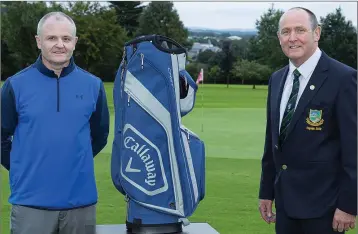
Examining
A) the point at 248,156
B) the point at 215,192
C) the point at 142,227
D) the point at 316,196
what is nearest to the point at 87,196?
the point at 142,227

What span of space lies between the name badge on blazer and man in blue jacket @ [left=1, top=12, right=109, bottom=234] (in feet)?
3.48

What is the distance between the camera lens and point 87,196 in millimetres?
2895

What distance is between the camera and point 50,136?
2773 mm

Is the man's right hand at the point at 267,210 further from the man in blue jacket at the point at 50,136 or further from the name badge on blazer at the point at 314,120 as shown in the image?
the man in blue jacket at the point at 50,136

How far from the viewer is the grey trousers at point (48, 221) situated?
281 centimetres

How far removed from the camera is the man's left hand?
9.02ft

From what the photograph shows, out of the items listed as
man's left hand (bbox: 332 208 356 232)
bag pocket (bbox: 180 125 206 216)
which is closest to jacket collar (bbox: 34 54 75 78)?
bag pocket (bbox: 180 125 206 216)

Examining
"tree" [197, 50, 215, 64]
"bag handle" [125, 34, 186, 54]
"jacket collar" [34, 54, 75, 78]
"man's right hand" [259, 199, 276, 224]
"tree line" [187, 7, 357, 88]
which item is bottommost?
"tree" [197, 50, 215, 64]

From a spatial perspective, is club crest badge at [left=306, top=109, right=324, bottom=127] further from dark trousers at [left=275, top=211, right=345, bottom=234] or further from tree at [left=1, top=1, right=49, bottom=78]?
tree at [left=1, top=1, right=49, bottom=78]

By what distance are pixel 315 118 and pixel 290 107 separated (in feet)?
0.47

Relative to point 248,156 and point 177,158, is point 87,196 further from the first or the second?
point 248,156

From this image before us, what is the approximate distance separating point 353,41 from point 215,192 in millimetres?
41088

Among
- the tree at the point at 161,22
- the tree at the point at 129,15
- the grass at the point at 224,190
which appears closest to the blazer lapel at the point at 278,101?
the grass at the point at 224,190

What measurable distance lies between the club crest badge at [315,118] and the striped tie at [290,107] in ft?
0.31
